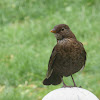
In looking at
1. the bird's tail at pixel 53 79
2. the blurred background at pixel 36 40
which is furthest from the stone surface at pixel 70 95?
the blurred background at pixel 36 40

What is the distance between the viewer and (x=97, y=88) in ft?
22.0

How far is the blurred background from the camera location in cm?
688

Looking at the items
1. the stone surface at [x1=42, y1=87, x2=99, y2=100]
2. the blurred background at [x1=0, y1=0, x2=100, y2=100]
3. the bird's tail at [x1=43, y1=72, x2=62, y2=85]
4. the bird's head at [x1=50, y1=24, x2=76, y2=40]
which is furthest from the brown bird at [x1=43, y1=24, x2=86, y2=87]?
the blurred background at [x1=0, y1=0, x2=100, y2=100]

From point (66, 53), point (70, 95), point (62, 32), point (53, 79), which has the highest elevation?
point (62, 32)

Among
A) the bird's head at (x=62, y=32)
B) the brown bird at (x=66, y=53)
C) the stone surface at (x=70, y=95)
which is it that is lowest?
the stone surface at (x=70, y=95)

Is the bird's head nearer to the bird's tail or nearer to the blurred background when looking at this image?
the bird's tail

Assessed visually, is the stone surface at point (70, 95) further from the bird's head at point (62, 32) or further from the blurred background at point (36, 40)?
the blurred background at point (36, 40)

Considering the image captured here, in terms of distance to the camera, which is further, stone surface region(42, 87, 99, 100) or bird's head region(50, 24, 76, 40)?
bird's head region(50, 24, 76, 40)

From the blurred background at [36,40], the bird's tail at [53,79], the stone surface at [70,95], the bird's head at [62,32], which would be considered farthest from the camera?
the blurred background at [36,40]

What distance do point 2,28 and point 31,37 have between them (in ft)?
3.48

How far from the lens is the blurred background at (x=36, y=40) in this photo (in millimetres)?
6879

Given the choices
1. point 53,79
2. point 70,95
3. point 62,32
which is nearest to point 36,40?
point 53,79

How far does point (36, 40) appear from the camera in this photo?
8742 millimetres

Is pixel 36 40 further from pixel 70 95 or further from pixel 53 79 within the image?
pixel 70 95
